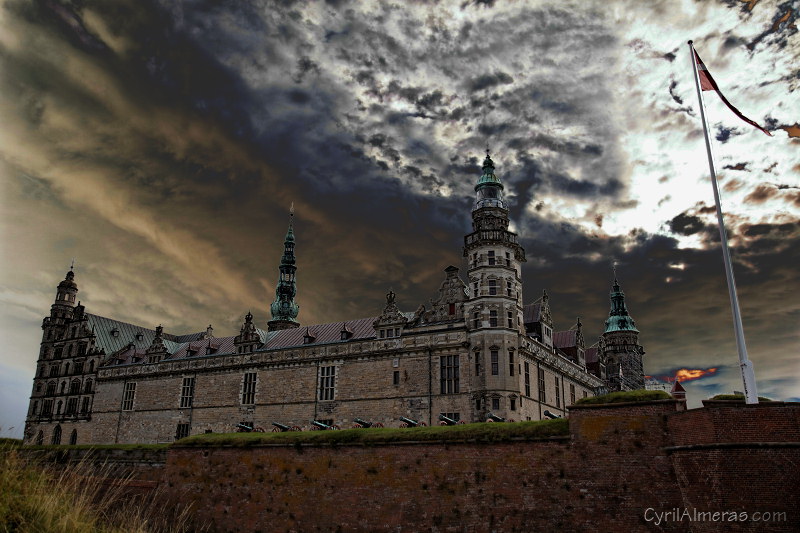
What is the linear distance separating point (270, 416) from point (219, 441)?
18.4 metres

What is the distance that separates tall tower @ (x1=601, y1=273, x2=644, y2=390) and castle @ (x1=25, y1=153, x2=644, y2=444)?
16.9 ft

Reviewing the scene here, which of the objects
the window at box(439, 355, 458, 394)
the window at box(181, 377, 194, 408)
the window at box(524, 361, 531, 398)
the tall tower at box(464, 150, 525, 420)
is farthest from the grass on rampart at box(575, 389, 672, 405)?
the window at box(181, 377, 194, 408)

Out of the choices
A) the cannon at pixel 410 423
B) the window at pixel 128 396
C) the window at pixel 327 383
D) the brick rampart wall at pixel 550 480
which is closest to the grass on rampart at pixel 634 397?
the brick rampart wall at pixel 550 480

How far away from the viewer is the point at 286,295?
256 feet

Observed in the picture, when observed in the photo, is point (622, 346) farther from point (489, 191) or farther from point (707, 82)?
point (707, 82)

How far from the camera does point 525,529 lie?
2334 cm

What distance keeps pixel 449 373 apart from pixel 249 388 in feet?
68.4

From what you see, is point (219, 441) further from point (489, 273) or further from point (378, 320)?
point (489, 273)

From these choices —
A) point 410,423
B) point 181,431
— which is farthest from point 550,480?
point 181,431

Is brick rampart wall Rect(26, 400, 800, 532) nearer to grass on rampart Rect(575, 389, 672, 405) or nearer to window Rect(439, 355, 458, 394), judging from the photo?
grass on rampart Rect(575, 389, 672, 405)

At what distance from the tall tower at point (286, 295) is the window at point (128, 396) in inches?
709

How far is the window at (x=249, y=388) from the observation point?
53.9m

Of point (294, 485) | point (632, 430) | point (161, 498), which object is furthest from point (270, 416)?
point (632, 430)

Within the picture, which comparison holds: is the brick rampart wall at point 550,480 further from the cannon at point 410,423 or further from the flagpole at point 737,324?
the cannon at point 410,423
